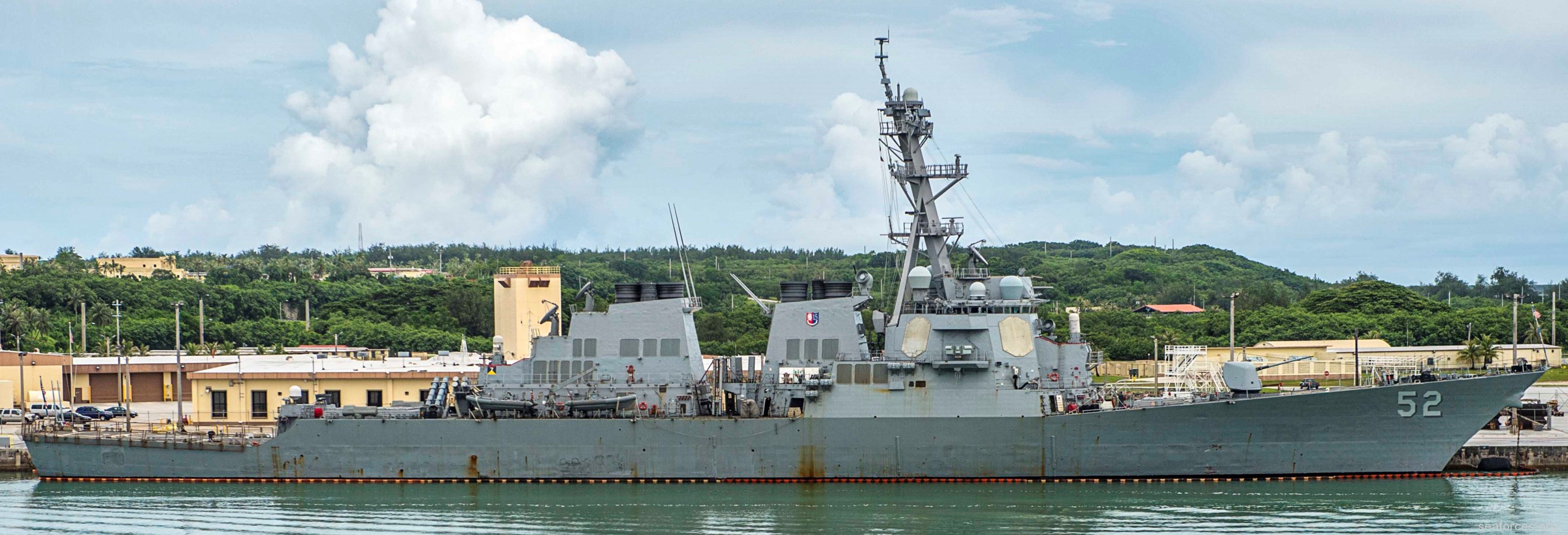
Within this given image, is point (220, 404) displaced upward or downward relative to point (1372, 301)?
downward

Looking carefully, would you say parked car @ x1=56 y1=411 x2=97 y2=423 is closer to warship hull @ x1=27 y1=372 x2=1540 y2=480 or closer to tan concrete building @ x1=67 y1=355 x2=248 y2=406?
tan concrete building @ x1=67 y1=355 x2=248 y2=406

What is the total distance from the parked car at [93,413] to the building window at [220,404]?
381 centimetres

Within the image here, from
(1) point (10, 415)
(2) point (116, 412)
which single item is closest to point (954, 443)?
(2) point (116, 412)

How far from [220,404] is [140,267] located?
69.8 metres

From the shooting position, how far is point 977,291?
30.9m

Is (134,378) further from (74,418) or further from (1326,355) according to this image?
(1326,355)

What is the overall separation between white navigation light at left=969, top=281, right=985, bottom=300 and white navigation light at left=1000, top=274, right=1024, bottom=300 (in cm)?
52

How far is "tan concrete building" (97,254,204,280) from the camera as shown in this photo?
93.4 meters

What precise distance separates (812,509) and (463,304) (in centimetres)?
4879

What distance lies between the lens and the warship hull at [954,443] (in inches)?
1160

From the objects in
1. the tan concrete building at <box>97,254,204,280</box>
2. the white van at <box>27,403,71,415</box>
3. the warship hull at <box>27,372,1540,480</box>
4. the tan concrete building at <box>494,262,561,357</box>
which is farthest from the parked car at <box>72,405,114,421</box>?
the tan concrete building at <box>97,254,204,280</box>

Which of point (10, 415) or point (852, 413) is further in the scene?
point (10, 415)

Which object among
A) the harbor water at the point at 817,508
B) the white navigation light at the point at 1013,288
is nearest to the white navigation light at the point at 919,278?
the white navigation light at the point at 1013,288

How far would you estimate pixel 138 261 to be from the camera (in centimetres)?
10769
